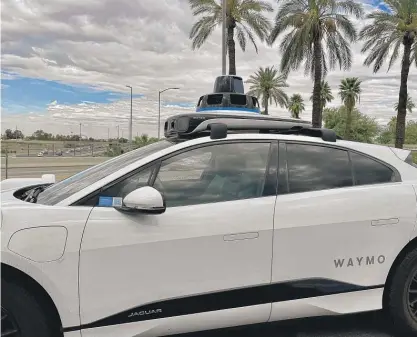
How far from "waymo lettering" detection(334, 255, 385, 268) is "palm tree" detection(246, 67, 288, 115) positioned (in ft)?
139

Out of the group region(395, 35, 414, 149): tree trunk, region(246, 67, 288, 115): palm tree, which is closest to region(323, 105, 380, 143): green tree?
region(246, 67, 288, 115): palm tree

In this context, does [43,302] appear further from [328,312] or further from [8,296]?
[328,312]

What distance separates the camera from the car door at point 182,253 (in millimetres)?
2404

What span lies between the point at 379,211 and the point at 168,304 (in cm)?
164

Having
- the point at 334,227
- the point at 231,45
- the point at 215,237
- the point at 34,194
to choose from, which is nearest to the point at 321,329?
the point at 334,227

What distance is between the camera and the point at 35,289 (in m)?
2.33

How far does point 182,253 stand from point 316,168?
3.95 feet

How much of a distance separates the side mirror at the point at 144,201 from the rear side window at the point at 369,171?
5.08 ft

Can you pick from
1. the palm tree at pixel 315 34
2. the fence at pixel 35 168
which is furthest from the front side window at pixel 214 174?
the palm tree at pixel 315 34

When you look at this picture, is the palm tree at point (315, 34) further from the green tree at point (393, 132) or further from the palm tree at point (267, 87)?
the green tree at point (393, 132)

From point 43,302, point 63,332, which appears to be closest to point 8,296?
point 43,302

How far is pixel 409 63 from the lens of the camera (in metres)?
22.2

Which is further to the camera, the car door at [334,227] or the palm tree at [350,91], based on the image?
the palm tree at [350,91]

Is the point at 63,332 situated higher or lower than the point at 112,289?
lower
